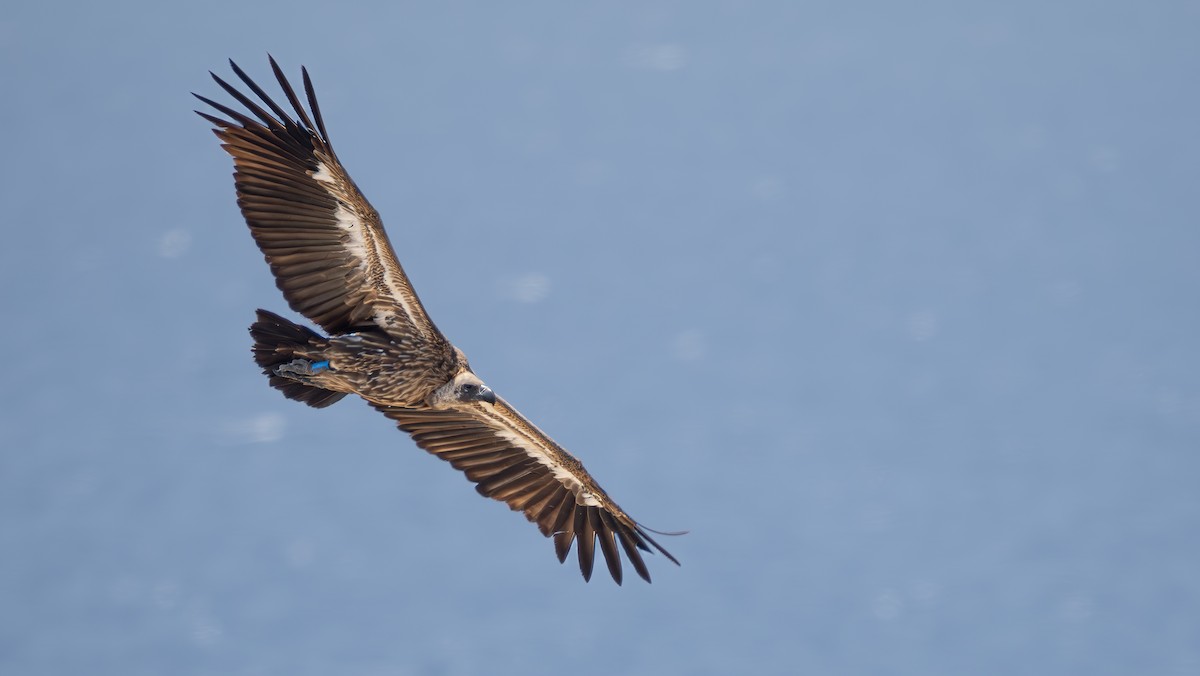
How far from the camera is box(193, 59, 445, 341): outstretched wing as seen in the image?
377 inches

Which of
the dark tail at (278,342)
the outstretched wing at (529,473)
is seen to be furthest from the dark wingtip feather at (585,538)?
the dark tail at (278,342)

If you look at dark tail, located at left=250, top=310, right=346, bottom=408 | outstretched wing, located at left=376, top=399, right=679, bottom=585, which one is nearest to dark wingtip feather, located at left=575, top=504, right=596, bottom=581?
outstretched wing, located at left=376, top=399, right=679, bottom=585

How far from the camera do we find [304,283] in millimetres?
9930

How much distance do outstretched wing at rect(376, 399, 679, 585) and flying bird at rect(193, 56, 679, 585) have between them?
15mm

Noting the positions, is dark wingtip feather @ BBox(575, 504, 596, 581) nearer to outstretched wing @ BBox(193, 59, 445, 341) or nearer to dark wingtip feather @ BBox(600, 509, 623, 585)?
dark wingtip feather @ BBox(600, 509, 623, 585)

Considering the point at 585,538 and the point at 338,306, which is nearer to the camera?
the point at 338,306

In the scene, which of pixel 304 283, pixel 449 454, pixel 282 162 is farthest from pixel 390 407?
pixel 282 162

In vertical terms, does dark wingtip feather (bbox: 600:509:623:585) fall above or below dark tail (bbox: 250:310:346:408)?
above

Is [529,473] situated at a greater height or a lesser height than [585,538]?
greater

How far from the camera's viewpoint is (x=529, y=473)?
36.5 feet

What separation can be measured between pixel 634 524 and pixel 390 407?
5.81 ft

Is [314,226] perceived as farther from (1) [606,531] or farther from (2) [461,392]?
(1) [606,531]

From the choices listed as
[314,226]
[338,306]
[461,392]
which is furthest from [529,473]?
[314,226]

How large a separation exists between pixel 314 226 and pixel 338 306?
1.78 feet
